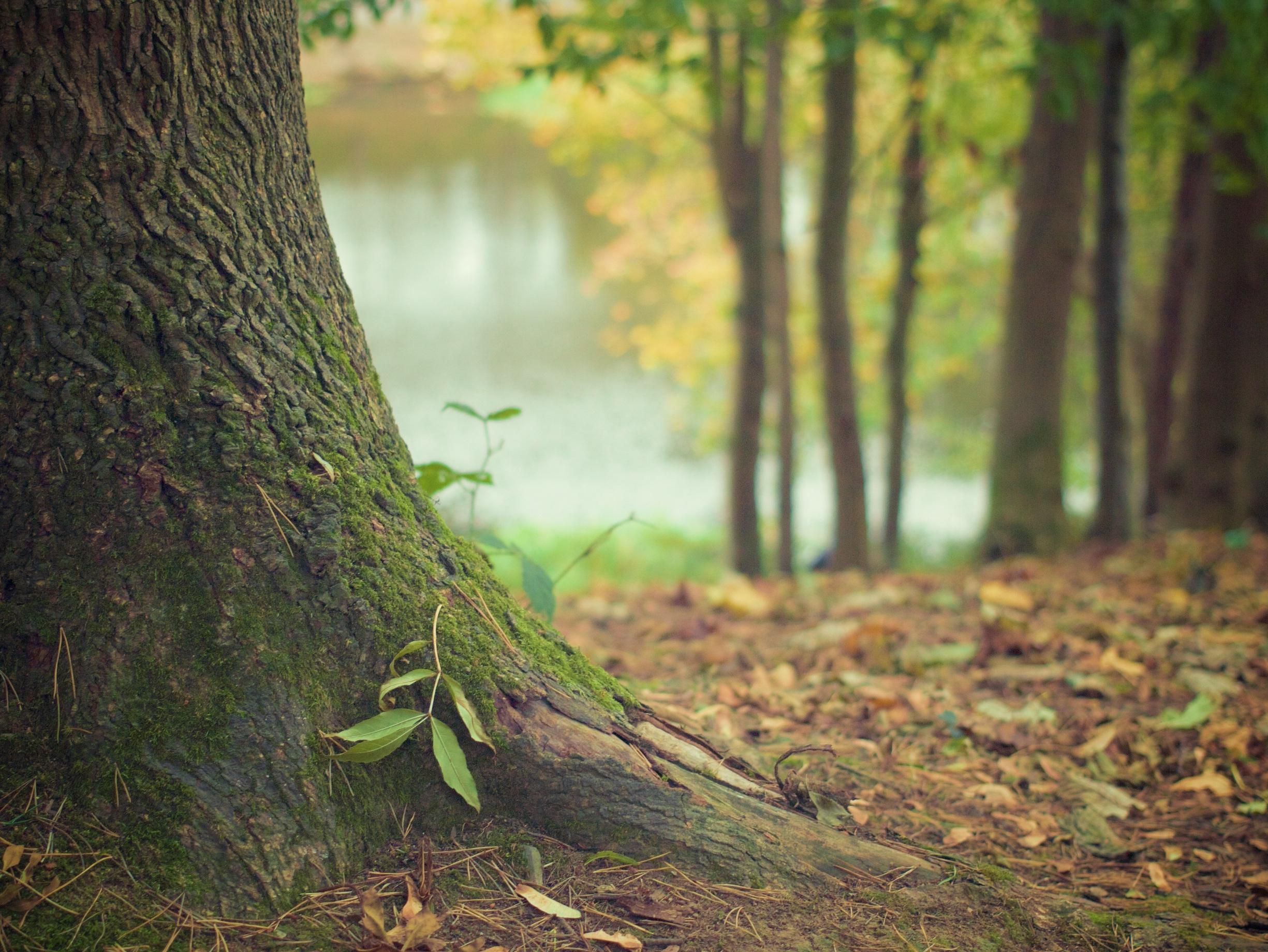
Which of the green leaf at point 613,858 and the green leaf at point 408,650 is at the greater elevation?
the green leaf at point 408,650

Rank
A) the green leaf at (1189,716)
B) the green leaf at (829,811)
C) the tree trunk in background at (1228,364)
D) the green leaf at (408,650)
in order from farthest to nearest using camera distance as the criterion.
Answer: the tree trunk in background at (1228,364) < the green leaf at (1189,716) < the green leaf at (829,811) < the green leaf at (408,650)

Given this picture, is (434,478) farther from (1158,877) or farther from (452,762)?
(1158,877)

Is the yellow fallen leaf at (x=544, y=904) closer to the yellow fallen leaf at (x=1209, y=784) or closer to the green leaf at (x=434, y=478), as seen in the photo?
the green leaf at (x=434, y=478)

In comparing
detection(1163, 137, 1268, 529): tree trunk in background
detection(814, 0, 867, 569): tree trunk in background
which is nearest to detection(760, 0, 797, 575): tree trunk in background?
detection(814, 0, 867, 569): tree trunk in background

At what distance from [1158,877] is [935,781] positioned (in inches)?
17.2

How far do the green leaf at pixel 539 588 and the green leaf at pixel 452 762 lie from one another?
413 millimetres

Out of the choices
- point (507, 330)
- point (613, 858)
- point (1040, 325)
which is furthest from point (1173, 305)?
point (507, 330)

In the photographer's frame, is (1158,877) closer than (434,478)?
Yes

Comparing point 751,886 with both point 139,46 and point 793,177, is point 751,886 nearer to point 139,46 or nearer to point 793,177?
point 139,46

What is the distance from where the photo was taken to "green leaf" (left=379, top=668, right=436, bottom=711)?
1396 millimetres

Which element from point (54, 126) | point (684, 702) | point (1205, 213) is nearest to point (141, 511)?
point (54, 126)

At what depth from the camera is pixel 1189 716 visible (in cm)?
239

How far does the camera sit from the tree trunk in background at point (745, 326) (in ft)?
20.1

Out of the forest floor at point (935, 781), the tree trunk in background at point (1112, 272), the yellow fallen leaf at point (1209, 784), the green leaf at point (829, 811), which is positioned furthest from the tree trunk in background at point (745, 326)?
the green leaf at point (829, 811)
